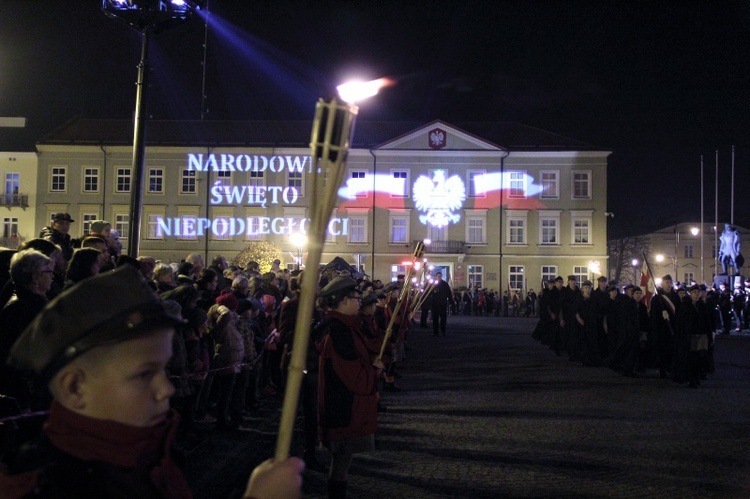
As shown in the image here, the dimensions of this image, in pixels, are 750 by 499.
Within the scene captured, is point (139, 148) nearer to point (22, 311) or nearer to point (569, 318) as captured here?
point (22, 311)

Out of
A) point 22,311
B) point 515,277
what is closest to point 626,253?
point 515,277

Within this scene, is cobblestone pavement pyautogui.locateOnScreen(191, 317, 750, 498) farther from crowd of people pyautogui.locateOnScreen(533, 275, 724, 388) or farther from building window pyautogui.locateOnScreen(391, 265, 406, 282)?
building window pyautogui.locateOnScreen(391, 265, 406, 282)

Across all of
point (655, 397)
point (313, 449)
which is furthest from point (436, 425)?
point (655, 397)

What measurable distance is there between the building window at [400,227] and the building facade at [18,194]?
28.0 m

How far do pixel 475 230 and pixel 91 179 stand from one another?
99.0 feet

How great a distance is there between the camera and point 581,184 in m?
58.8

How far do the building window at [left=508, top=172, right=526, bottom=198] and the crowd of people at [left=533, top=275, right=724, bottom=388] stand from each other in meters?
37.7

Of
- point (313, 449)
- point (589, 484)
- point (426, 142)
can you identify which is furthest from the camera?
point (426, 142)

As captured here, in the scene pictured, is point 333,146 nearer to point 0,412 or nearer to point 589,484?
point 0,412

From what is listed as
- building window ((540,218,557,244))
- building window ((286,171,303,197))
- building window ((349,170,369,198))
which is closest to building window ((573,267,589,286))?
building window ((540,218,557,244))

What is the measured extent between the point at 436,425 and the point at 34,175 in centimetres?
5784

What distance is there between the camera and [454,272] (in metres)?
58.0

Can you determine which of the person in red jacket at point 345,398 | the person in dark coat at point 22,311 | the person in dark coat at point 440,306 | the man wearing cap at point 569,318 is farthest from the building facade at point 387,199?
the person in dark coat at point 22,311

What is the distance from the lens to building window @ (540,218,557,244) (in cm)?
5853
